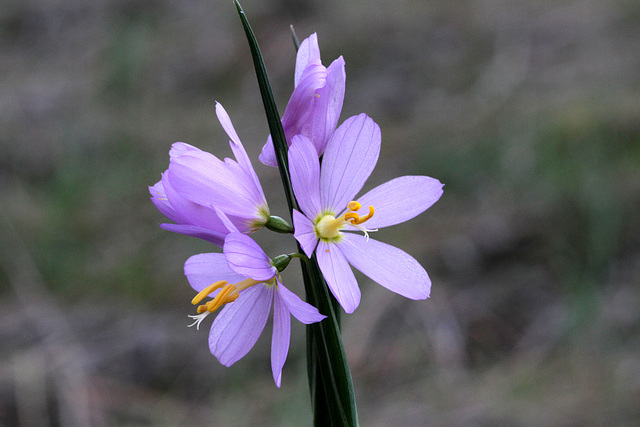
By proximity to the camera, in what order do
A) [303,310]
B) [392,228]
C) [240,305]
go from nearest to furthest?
[303,310] < [240,305] < [392,228]

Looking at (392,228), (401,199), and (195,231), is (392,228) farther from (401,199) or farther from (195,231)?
(195,231)

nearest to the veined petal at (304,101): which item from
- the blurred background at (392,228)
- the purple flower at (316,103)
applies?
the purple flower at (316,103)

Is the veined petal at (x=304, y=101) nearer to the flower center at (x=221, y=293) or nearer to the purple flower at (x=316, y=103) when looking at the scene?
the purple flower at (x=316, y=103)

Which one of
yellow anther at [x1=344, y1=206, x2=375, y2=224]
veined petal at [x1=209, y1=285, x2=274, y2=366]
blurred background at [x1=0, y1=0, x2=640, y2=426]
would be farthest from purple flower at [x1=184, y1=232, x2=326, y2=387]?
blurred background at [x1=0, y1=0, x2=640, y2=426]

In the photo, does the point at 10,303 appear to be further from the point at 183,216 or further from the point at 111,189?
the point at 183,216

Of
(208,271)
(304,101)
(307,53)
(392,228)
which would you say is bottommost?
(208,271)

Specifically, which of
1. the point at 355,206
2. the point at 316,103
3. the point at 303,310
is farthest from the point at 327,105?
the point at 303,310

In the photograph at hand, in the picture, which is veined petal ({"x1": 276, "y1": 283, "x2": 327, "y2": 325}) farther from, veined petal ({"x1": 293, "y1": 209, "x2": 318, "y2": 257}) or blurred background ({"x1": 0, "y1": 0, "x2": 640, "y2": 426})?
→ blurred background ({"x1": 0, "y1": 0, "x2": 640, "y2": 426})
